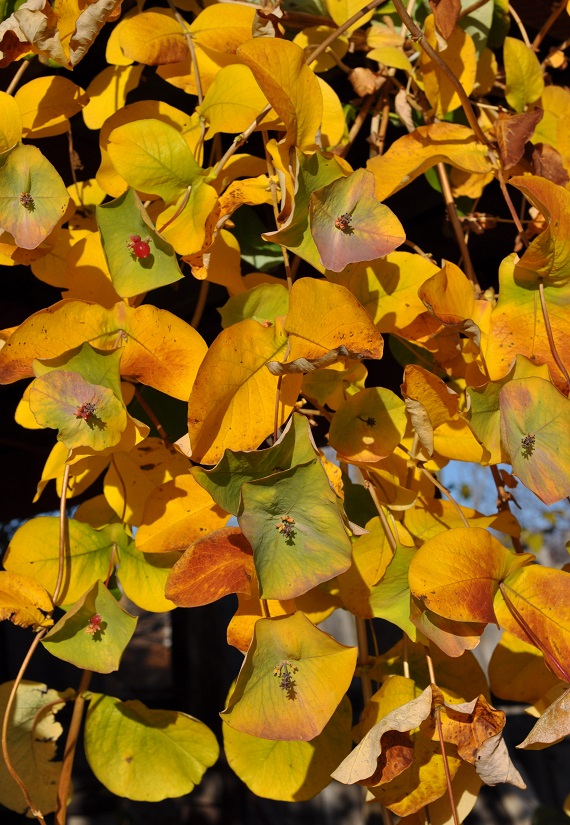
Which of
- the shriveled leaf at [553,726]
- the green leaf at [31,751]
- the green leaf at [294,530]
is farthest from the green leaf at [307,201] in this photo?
the green leaf at [31,751]

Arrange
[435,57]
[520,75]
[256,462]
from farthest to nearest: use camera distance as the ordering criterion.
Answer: [520,75], [435,57], [256,462]

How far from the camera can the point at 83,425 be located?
0.33m

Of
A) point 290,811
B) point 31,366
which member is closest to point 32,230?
point 31,366

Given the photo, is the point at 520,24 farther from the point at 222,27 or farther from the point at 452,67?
the point at 222,27

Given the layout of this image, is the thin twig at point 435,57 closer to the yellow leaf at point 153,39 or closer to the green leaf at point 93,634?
the yellow leaf at point 153,39

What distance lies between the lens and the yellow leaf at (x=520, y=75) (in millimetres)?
511

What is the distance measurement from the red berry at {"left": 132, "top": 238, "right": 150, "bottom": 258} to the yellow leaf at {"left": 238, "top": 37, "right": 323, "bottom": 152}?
0.08 meters

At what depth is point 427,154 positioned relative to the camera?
0.43 metres

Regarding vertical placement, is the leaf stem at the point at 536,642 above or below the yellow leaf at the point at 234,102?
below

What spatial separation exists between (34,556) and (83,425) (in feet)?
0.40

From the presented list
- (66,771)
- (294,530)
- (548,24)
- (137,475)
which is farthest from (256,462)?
(548,24)

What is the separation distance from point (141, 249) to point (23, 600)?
18 cm

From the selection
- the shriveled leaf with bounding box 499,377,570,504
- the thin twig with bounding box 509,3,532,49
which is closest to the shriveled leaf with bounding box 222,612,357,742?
the shriveled leaf with bounding box 499,377,570,504

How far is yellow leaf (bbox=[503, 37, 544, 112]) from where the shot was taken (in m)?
0.51
